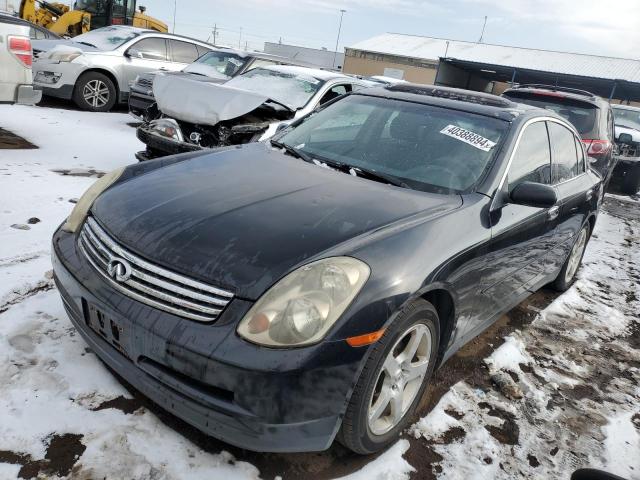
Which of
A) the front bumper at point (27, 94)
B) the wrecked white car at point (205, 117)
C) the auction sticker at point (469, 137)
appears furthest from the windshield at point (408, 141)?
the front bumper at point (27, 94)

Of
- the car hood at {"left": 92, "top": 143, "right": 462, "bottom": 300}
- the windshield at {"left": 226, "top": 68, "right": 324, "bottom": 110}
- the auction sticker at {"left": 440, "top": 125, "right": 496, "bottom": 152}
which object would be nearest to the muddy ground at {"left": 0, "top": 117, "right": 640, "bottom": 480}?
the car hood at {"left": 92, "top": 143, "right": 462, "bottom": 300}

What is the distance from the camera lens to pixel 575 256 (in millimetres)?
4578

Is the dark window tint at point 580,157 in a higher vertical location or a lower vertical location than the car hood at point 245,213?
higher

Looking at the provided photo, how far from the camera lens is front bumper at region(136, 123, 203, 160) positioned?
16.6ft

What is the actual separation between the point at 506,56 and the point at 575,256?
38611 mm

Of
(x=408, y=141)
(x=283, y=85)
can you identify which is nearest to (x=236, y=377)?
(x=408, y=141)

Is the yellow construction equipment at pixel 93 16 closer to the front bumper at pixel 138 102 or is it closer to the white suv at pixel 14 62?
the front bumper at pixel 138 102

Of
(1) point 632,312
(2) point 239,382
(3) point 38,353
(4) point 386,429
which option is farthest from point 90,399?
(1) point 632,312

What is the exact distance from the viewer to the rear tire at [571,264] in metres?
4.36

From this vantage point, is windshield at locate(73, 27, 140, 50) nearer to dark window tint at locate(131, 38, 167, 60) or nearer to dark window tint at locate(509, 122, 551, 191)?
dark window tint at locate(131, 38, 167, 60)

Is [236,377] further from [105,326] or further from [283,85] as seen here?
[283,85]

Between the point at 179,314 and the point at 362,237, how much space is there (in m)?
0.77

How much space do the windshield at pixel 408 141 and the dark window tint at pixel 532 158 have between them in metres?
0.16

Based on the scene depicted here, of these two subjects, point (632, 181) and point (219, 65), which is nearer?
point (219, 65)
